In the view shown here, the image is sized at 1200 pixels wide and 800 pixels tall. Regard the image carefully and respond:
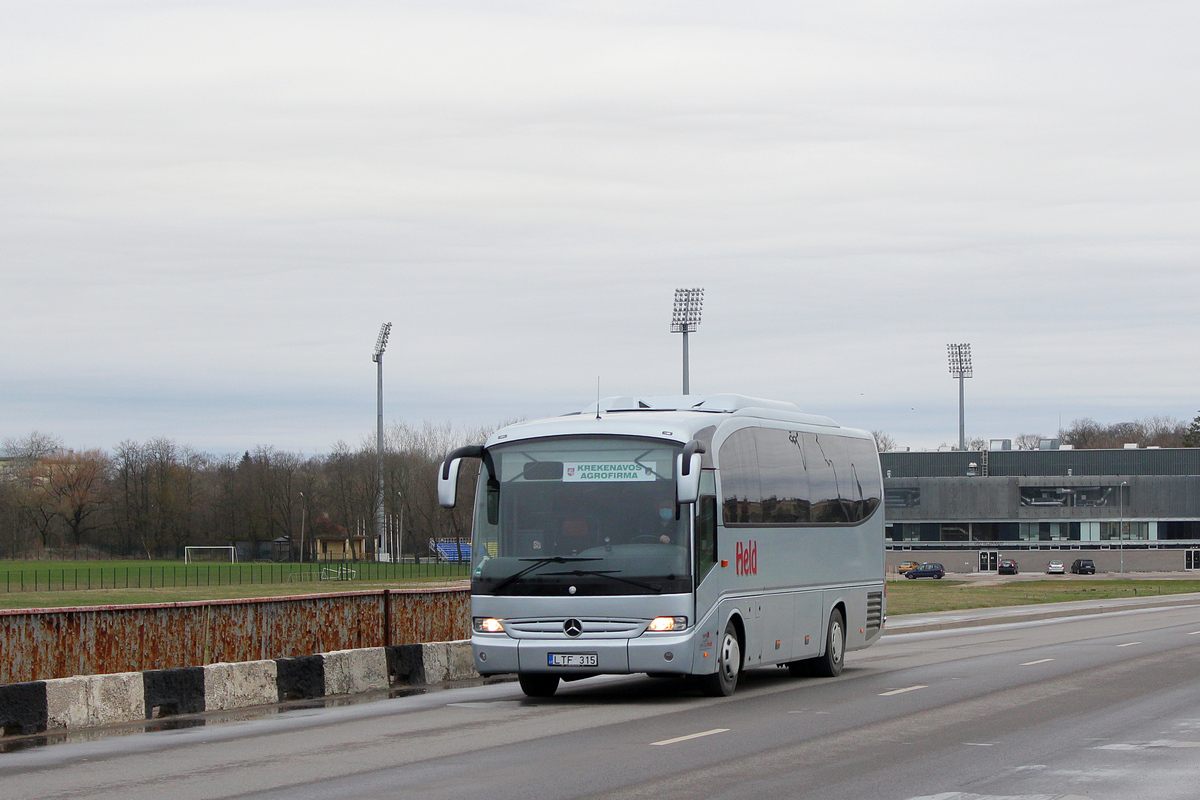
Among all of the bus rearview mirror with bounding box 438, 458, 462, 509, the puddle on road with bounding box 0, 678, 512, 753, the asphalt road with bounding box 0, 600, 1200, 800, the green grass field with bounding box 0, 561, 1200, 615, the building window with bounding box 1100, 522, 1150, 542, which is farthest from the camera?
the building window with bounding box 1100, 522, 1150, 542

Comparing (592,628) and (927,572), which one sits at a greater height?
(592,628)

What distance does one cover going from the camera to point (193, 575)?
327 feet

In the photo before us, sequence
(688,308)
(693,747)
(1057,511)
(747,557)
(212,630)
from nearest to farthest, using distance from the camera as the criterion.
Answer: (693,747)
(212,630)
(747,557)
(688,308)
(1057,511)

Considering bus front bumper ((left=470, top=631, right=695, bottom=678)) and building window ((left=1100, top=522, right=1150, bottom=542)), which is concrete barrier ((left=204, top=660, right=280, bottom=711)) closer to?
bus front bumper ((left=470, top=631, right=695, bottom=678))

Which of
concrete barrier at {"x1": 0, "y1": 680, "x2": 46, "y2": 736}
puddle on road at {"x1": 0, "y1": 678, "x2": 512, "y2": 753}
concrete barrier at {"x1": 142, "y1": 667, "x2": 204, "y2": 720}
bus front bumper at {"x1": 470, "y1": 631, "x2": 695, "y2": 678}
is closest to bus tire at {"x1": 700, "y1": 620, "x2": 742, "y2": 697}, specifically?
bus front bumper at {"x1": 470, "y1": 631, "x2": 695, "y2": 678}

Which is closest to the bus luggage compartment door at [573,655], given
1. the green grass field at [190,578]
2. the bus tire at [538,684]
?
the bus tire at [538,684]

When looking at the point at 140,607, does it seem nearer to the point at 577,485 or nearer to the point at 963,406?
the point at 577,485

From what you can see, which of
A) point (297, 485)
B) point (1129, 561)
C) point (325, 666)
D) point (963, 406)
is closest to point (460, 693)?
point (325, 666)

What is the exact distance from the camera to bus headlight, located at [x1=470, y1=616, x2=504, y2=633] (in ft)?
51.3

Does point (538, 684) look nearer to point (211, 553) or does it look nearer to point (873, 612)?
point (873, 612)

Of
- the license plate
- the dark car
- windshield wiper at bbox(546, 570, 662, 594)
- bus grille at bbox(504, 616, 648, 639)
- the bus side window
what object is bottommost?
the dark car

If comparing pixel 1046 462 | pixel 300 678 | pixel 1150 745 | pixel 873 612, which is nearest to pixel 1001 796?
pixel 1150 745

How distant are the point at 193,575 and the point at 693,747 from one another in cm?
9279

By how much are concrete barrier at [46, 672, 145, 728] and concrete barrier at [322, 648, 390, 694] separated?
285cm
